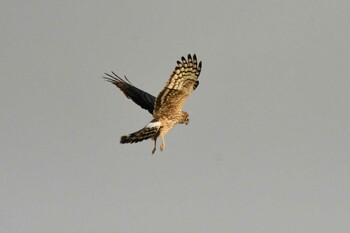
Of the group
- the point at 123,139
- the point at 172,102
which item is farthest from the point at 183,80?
the point at 123,139

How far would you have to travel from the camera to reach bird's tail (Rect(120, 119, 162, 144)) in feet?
73.2

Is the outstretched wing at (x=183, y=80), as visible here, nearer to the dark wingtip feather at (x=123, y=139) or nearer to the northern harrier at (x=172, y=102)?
the northern harrier at (x=172, y=102)

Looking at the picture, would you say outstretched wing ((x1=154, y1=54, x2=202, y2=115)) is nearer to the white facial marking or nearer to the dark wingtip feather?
the white facial marking

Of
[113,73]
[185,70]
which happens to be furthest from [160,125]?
[113,73]

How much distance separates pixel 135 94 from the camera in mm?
27844

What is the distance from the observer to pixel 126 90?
28.1 metres

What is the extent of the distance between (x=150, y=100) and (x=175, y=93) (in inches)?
196

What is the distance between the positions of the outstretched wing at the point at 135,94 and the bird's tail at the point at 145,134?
3.06 metres

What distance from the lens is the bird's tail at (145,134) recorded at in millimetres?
22316

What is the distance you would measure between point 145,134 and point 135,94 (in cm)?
517

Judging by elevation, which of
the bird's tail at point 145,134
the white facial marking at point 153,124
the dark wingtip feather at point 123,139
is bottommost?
the dark wingtip feather at point 123,139

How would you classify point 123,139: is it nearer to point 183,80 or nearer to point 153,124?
point 153,124

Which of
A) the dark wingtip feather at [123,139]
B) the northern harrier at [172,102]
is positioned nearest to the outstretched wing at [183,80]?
the northern harrier at [172,102]

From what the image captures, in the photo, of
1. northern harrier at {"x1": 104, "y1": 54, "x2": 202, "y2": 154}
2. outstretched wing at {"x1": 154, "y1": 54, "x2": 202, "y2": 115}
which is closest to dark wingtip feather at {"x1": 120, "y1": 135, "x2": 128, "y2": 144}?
northern harrier at {"x1": 104, "y1": 54, "x2": 202, "y2": 154}
